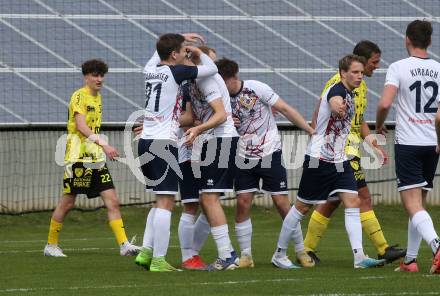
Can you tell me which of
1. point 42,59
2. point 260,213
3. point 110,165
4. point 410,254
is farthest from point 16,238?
point 410,254

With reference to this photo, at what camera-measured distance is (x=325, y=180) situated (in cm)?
1181

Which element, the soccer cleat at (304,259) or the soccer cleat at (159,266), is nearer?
the soccer cleat at (159,266)

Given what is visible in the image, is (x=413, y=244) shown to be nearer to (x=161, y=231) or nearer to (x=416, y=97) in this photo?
(x=416, y=97)

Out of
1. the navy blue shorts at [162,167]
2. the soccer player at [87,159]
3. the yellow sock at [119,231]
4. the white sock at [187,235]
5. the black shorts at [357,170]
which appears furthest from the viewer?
the soccer player at [87,159]

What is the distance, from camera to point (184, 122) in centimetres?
1219

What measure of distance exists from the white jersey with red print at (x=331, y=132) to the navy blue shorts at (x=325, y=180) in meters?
0.07

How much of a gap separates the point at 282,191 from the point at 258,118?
0.82 meters

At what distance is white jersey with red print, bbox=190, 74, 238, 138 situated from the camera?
11.8 metres

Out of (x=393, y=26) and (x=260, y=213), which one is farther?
(x=393, y=26)

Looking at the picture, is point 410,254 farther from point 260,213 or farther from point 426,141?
point 260,213

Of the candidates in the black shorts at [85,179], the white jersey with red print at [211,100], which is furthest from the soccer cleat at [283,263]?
the black shorts at [85,179]

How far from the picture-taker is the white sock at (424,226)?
35.7 ft

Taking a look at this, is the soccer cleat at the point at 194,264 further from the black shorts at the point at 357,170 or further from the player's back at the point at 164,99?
the black shorts at the point at 357,170

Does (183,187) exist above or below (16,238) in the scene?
above
